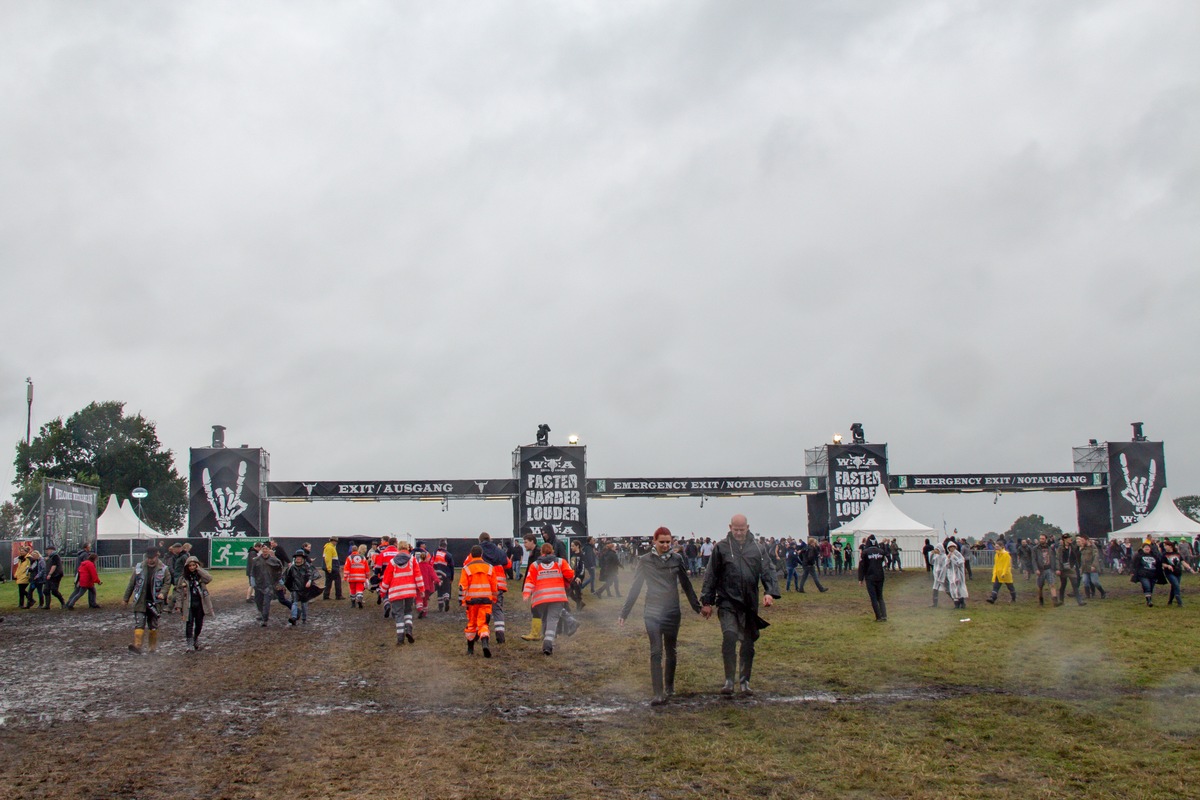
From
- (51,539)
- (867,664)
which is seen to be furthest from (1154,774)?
(51,539)

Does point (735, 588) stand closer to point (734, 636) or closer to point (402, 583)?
point (734, 636)

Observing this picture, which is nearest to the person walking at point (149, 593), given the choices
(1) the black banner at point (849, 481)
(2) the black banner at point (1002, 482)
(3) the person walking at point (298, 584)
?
(3) the person walking at point (298, 584)

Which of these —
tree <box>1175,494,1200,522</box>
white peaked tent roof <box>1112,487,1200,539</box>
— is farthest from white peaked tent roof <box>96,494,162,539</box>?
tree <box>1175,494,1200,522</box>

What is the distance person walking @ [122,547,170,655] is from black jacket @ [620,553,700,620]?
980cm

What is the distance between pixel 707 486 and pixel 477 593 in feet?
131

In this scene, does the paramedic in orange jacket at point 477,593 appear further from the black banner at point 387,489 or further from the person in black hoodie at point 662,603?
the black banner at point 387,489

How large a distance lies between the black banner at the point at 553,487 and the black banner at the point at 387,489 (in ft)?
5.02

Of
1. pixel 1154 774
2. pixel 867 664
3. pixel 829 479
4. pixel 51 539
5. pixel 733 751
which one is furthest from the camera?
pixel 829 479

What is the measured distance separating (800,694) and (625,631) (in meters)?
8.58

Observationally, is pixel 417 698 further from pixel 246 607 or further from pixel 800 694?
pixel 246 607

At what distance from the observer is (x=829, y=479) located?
5347cm

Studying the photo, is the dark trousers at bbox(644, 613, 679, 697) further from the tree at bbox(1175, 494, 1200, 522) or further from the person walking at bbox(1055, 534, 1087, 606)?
the tree at bbox(1175, 494, 1200, 522)

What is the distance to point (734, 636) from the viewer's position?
11531mm

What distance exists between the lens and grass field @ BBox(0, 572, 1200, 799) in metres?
8.00
